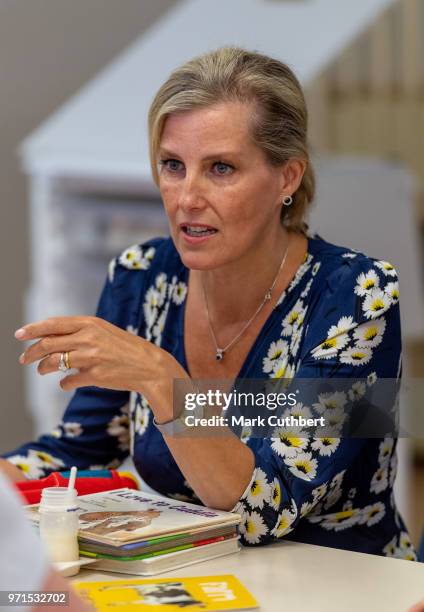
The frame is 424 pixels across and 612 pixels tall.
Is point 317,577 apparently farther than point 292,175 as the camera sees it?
No

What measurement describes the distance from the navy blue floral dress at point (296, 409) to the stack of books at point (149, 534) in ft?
0.24

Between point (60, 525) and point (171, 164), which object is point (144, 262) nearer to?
point (171, 164)

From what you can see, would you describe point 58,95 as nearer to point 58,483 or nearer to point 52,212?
point 52,212

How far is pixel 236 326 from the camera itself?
1787mm

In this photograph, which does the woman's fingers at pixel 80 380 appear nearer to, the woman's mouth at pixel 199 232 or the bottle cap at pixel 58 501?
the bottle cap at pixel 58 501

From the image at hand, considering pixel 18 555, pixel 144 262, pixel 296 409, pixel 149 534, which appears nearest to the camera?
pixel 18 555

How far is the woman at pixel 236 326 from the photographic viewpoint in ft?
4.58

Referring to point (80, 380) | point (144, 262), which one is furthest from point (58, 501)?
point (144, 262)

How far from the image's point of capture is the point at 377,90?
191 inches

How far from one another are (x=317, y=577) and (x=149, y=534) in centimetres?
22

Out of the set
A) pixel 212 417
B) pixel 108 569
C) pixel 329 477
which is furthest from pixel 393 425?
pixel 108 569

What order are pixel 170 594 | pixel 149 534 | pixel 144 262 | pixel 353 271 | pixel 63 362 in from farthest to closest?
pixel 144 262 < pixel 353 271 < pixel 63 362 < pixel 149 534 < pixel 170 594

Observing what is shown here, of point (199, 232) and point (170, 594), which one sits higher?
point (199, 232)

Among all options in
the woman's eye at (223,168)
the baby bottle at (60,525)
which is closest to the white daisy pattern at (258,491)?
the baby bottle at (60,525)
